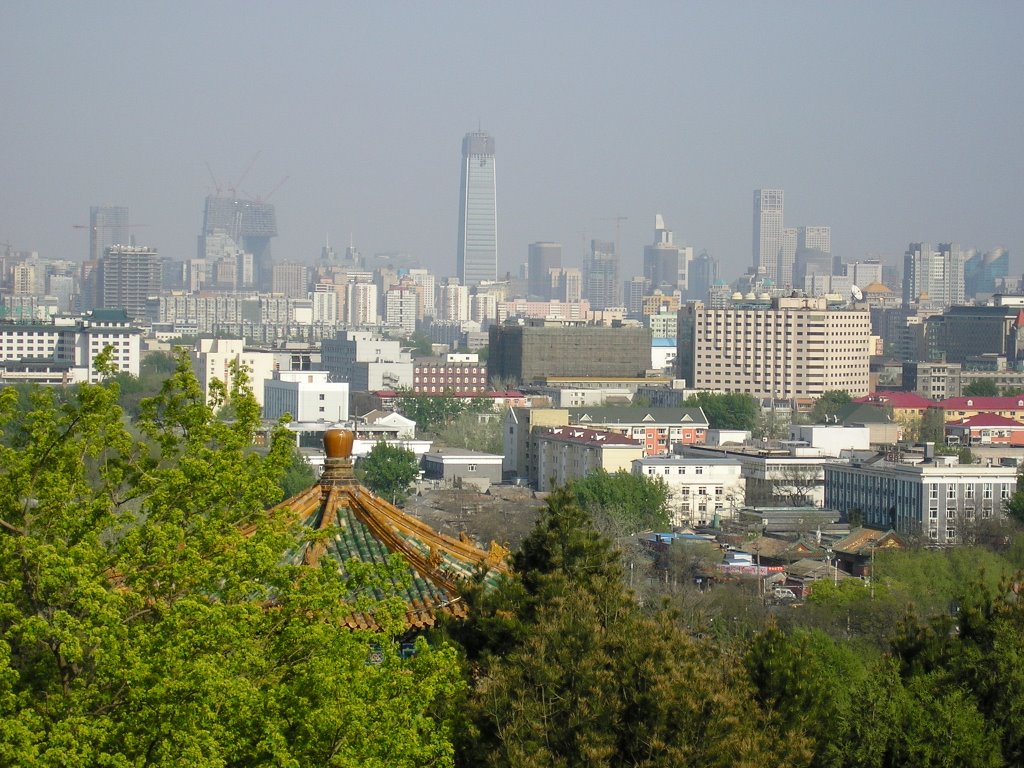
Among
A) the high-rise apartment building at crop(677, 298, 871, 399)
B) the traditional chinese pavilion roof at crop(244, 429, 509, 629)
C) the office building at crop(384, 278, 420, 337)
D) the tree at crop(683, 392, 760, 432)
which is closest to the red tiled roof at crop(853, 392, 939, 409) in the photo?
the tree at crop(683, 392, 760, 432)

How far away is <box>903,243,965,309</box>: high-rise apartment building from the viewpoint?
164000 millimetres

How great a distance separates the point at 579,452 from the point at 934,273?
125975 millimetres

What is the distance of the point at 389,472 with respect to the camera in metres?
43.8

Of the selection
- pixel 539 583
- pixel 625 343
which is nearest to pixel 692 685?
pixel 539 583

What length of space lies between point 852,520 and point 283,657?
32960 millimetres

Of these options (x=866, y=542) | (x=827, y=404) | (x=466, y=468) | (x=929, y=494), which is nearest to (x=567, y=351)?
(x=827, y=404)

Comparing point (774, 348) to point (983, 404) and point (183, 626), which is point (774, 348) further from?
point (183, 626)

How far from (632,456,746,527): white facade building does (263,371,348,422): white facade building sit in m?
19.8

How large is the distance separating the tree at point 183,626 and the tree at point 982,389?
65.5 m

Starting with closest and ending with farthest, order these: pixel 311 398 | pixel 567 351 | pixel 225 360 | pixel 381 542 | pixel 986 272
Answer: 1. pixel 381 542
2. pixel 311 398
3. pixel 225 360
4. pixel 567 351
5. pixel 986 272

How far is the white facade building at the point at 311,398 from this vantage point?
6150 cm

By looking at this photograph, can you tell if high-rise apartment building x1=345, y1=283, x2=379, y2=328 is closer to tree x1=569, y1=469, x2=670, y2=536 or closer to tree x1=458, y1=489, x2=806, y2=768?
tree x1=569, y1=469, x2=670, y2=536

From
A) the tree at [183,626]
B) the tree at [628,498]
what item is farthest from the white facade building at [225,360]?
the tree at [183,626]

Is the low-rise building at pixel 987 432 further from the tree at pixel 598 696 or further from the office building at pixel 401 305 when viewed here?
the office building at pixel 401 305
